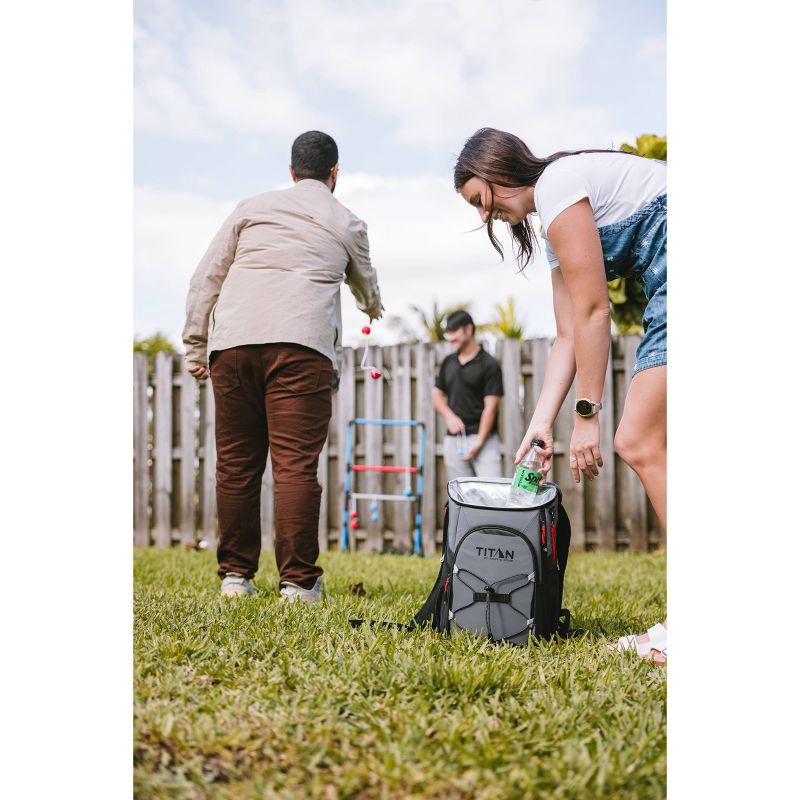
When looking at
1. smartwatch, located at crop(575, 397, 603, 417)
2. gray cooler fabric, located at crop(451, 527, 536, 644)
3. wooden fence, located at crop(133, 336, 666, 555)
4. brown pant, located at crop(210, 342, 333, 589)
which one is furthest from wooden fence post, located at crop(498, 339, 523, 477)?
smartwatch, located at crop(575, 397, 603, 417)

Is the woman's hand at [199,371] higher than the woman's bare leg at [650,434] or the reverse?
higher

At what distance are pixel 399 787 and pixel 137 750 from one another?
480 mm

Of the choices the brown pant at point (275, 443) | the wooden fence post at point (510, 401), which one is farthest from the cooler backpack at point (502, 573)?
the wooden fence post at point (510, 401)

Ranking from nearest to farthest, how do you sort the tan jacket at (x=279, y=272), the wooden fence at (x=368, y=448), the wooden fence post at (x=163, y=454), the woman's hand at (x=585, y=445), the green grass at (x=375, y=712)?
the green grass at (x=375, y=712), the woman's hand at (x=585, y=445), the tan jacket at (x=279, y=272), the wooden fence at (x=368, y=448), the wooden fence post at (x=163, y=454)

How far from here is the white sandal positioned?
6.28ft

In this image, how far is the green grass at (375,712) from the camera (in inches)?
49.1

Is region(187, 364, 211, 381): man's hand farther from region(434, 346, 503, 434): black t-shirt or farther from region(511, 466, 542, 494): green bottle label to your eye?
region(434, 346, 503, 434): black t-shirt

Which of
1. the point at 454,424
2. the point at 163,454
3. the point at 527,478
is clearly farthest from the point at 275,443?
the point at 163,454

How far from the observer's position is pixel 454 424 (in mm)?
5383

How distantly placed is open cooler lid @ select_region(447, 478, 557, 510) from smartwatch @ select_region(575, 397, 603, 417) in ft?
0.95

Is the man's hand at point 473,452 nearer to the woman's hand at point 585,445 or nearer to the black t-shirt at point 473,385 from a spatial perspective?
the black t-shirt at point 473,385

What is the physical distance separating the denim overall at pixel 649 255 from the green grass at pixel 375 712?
0.76m
